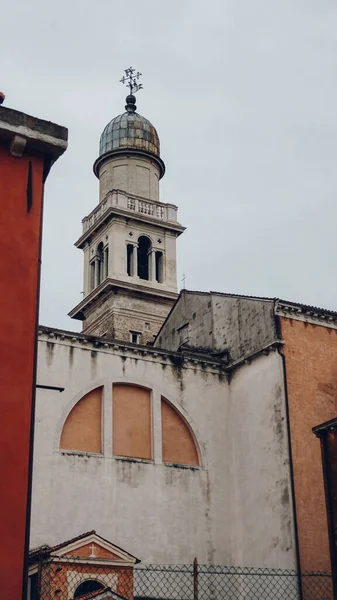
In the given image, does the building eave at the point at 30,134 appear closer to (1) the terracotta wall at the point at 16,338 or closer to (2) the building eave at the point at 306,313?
(1) the terracotta wall at the point at 16,338

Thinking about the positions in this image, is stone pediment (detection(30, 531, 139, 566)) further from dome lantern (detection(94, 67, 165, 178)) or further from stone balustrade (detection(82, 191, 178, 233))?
dome lantern (detection(94, 67, 165, 178))

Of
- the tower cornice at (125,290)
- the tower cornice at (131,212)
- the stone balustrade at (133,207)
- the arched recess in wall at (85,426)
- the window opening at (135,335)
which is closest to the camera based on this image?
the arched recess in wall at (85,426)

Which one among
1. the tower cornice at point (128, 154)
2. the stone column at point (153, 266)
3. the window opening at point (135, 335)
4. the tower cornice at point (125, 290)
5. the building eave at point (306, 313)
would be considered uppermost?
the tower cornice at point (128, 154)

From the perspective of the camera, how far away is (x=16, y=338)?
10297mm

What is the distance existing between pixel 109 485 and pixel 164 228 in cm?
2005

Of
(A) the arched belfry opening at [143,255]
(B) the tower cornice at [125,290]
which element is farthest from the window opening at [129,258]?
(B) the tower cornice at [125,290]

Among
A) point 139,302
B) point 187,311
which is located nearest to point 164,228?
point 139,302

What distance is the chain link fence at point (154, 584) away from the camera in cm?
2125

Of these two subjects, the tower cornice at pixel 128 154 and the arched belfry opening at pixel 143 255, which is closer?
the arched belfry opening at pixel 143 255

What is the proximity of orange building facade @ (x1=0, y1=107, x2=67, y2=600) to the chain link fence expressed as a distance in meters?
10.1

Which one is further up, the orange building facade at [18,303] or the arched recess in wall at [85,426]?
the arched recess in wall at [85,426]

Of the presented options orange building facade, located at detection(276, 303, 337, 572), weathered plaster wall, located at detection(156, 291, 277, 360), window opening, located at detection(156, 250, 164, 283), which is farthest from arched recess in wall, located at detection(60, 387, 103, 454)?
window opening, located at detection(156, 250, 164, 283)

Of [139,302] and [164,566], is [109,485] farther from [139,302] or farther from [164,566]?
[139,302]

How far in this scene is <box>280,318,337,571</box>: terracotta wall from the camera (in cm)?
2475
